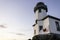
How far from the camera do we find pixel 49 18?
26375 millimetres

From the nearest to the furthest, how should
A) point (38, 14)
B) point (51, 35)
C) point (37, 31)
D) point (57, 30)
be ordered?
point (51, 35) < point (57, 30) < point (37, 31) < point (38, 14)

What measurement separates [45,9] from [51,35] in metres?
11.2

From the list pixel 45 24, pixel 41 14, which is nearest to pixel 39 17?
pixel 41 14

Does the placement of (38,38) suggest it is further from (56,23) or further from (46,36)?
(56,23)

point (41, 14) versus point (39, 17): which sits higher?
point (41, 14)

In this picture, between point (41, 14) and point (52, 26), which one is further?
point (41, 14)

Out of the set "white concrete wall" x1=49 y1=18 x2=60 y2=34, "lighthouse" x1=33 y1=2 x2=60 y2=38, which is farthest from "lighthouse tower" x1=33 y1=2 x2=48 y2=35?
"white concrete wall" x1=49 y1=18 x2=60 y2=34

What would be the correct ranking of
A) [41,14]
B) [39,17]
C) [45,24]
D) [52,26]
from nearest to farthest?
1. [52,26]
2. [45,24]
3. [39,17]
4. [41,14]

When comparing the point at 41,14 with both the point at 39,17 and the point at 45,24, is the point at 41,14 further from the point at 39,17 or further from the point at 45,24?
the point at 45,24

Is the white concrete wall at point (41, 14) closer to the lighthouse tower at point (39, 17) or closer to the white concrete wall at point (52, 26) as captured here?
the lighthouse tower at point (39, 17)

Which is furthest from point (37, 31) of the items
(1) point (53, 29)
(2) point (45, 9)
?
(2) point (45, 9)

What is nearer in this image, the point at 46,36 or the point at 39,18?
the point at 46,36

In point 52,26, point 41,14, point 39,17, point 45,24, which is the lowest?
point 52,26

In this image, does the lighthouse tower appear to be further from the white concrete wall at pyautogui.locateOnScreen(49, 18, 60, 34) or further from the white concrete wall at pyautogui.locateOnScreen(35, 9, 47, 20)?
the white concrete wall at pyautogui.locateOnScreen(49, 18, 60, 34)
